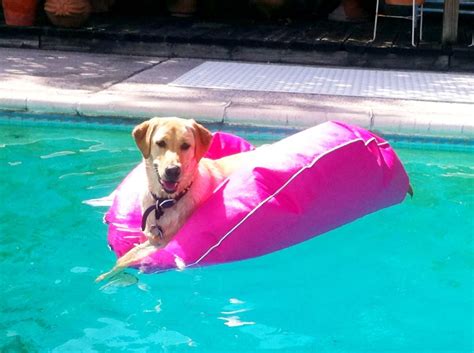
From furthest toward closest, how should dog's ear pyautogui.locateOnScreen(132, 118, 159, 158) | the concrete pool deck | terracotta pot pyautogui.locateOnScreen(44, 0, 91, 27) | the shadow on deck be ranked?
1. terracotta pot pyautogui.locateOnScreen(44, 0, 91, 27)
2. the shadow on deck
3. the concrete pool deck
4. dog's ear pyautogui.locateOnScreen(132, 118, 159, 158)

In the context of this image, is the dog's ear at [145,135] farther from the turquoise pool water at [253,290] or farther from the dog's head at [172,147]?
the turquoise pool water at [253,290]

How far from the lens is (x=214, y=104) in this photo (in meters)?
8.42

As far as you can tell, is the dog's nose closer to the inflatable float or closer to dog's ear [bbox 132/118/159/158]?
dog's ear [bbox 132/118/159/158]

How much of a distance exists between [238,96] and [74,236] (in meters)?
3.28

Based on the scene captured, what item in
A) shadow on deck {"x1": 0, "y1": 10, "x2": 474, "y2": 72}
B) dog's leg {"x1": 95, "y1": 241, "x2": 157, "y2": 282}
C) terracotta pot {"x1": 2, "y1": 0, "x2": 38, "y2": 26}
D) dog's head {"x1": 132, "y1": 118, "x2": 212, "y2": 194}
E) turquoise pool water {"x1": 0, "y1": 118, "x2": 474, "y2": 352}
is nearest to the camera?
turquoise pool water {"x1": 0, "y1": 118, "x2": 474, "y2": 352}

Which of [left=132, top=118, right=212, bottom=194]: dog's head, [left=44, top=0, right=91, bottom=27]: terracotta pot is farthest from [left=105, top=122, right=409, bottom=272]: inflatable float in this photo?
[left=44, top=0, right=91, bottom=27]: terracotta pot

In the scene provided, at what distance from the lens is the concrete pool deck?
26.6ft

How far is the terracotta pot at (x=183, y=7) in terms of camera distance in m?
13.8

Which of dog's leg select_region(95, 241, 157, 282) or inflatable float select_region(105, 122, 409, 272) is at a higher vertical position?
inflatable float select_region(105, 122, 409, 272)

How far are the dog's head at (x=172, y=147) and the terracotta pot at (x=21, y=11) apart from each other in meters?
7.78

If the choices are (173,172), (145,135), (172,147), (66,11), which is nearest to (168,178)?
(173,172)

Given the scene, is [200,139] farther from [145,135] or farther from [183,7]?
[183,7]

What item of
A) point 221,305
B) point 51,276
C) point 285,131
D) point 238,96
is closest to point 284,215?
point 221,305

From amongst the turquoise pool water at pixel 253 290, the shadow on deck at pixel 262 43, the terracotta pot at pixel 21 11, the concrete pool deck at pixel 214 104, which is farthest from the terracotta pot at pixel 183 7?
the turquoise pool water at pixel 253 290
